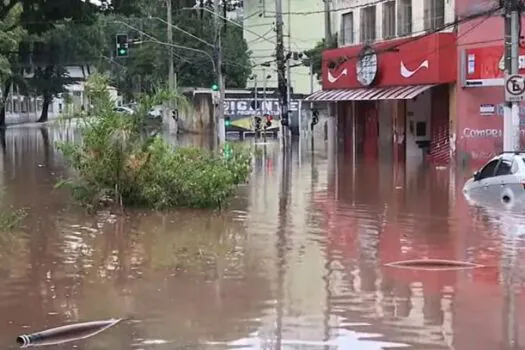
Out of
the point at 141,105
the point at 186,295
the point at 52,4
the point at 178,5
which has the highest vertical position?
the point at 178,5

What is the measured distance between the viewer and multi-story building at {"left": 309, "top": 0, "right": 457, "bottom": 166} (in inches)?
1325

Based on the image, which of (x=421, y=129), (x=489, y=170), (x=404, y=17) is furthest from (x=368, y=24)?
(x=489, y=170)

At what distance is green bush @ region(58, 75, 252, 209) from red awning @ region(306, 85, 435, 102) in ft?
52.2

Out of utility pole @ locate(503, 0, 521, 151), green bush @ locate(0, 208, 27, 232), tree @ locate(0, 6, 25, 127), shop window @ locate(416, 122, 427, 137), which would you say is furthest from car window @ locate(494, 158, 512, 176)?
shop window @ locate(416, 122, 427, 137)

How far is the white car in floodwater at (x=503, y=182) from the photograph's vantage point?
19469 mm

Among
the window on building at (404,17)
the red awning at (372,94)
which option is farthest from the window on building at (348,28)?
the window on building at (404,17)

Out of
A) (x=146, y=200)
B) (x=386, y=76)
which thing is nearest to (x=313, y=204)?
(x=146, y=200)

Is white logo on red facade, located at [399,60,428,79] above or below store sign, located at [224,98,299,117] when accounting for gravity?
above

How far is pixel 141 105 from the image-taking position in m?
19.3

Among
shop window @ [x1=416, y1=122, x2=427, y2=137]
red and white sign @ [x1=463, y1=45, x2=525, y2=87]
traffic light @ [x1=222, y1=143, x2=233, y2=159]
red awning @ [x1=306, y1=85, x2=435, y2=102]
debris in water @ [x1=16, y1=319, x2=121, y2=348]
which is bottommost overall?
debris in water @ [x1=16, y1=319, x2=121, y2=348]

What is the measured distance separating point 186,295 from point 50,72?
78.2 metres

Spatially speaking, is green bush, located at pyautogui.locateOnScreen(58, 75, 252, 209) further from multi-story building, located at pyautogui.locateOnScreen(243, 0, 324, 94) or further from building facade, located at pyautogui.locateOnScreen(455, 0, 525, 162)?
multi-story building, located at pyautogui.locateOnScreen(243, 0, 324, 94)

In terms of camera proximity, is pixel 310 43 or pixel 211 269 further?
pixel 310 43

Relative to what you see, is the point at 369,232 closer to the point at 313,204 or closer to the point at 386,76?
the point at 313,204
